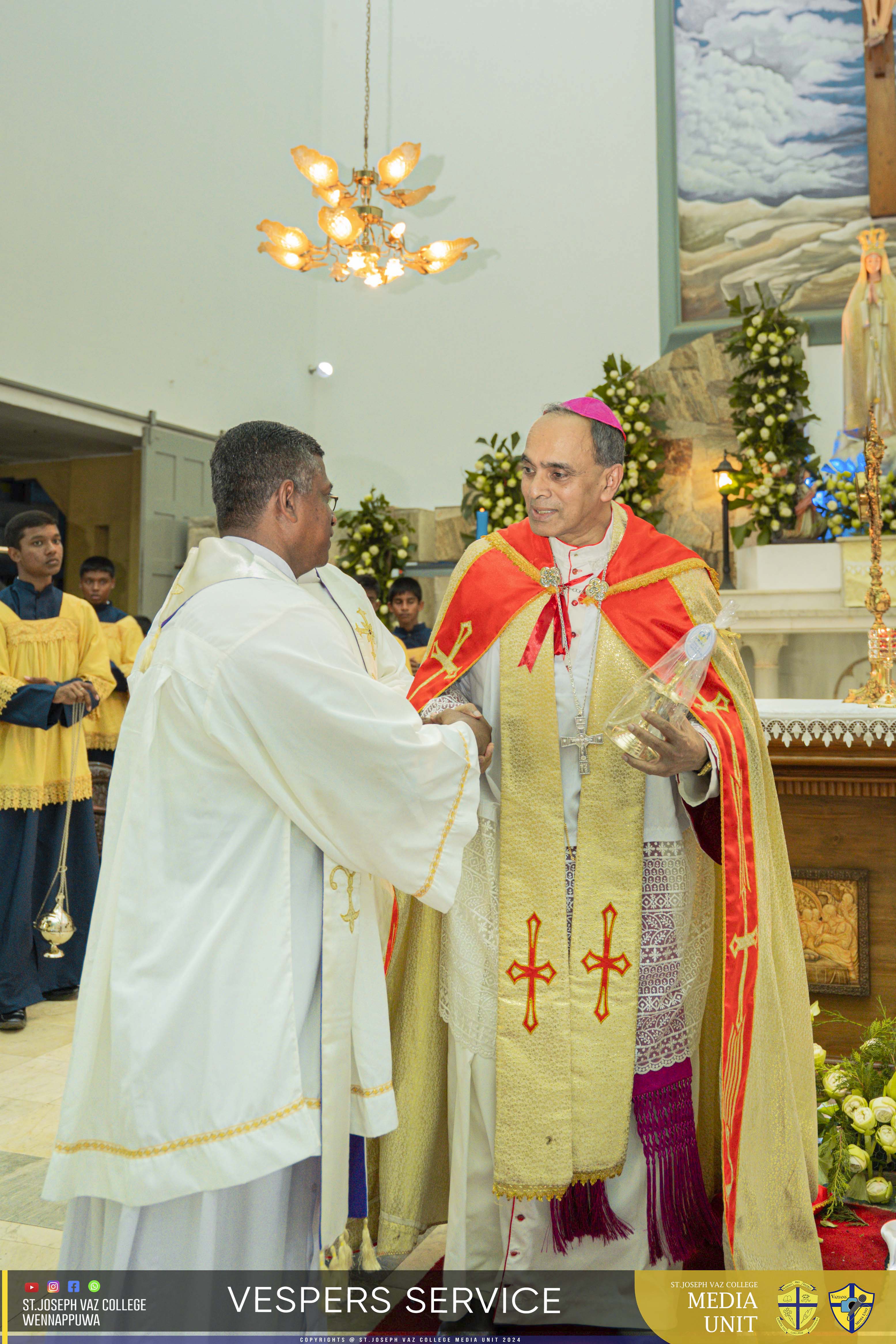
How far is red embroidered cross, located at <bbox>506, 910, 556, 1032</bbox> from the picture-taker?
230cm

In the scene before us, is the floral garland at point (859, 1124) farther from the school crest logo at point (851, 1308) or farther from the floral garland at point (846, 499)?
the floral garland at point (846, 499)

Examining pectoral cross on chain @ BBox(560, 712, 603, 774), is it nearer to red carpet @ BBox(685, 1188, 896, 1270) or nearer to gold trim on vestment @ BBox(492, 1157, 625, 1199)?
gold trim on vestment @ BBox(492, 1157, 625, 1199)

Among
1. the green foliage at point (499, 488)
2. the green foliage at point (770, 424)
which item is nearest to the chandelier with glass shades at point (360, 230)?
the green foliage at point (499, 488)

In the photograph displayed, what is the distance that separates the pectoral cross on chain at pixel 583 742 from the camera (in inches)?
93.2

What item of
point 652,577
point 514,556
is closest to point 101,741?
point 514,556

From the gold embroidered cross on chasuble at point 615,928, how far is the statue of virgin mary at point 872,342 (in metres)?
1.85

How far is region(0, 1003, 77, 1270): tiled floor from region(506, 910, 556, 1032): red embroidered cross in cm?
128

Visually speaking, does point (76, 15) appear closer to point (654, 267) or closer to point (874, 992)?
point (654, 267)

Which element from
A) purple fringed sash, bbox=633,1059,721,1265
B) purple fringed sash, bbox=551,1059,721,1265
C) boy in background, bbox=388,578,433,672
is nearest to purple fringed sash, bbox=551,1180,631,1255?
purple fringed sash, bbox=551,1059,721,1265

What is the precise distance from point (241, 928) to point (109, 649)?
15.1ft

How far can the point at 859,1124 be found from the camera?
2.95 m

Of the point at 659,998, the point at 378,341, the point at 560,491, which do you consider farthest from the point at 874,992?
the point at 378,341

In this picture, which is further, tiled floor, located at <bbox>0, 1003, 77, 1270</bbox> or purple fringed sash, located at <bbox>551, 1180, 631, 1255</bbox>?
tiled floor, located at <bbox>0, 1003, 77, 1270</bbox>

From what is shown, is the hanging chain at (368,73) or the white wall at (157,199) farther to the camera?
the hanging chain at (368,73)
